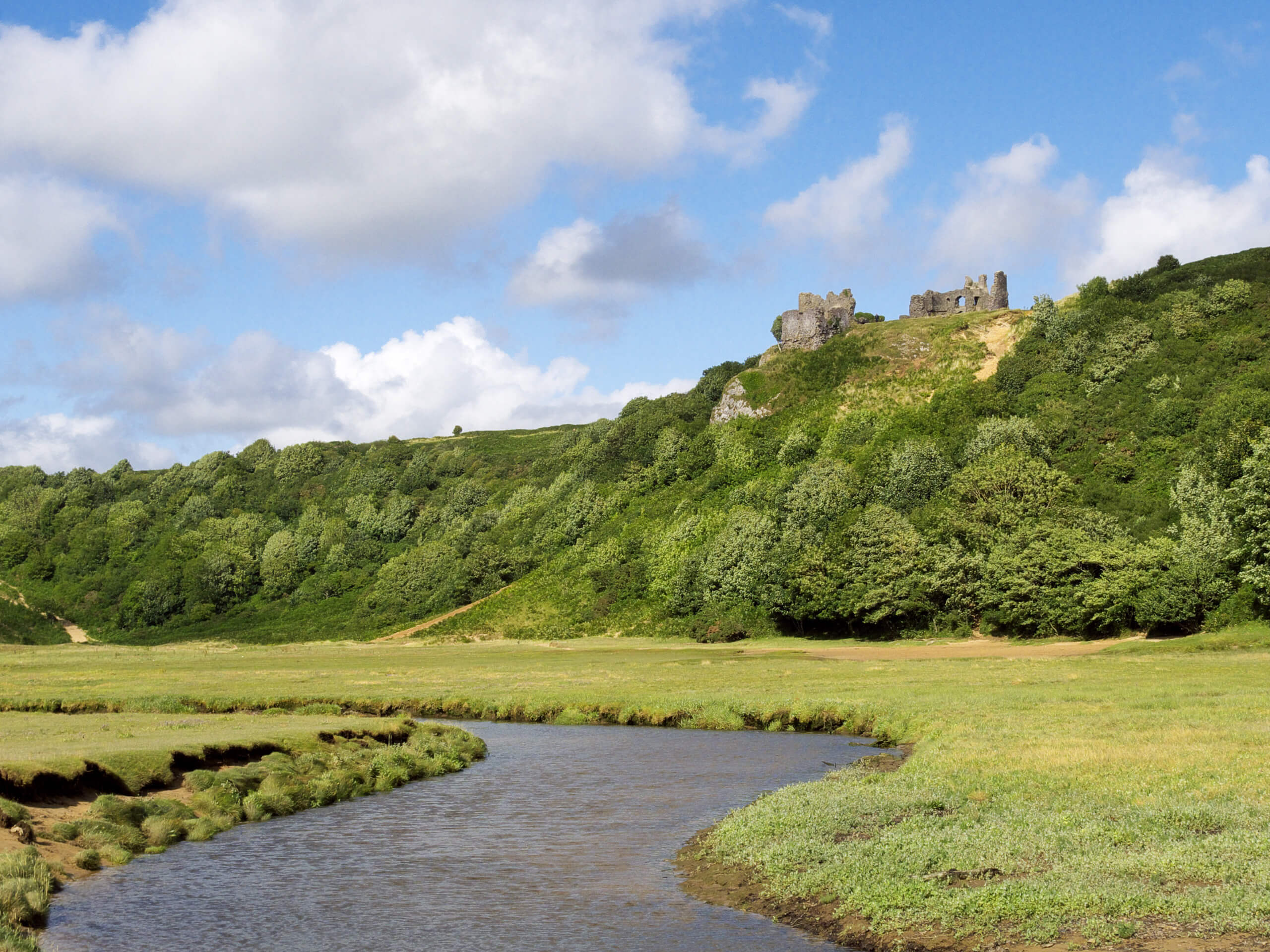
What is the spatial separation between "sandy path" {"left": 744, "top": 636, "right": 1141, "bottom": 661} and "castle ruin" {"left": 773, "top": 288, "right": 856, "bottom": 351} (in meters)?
102

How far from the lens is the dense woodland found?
84750 mm

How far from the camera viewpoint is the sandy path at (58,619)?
16900 cm

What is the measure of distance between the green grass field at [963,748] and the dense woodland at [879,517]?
51.5 ft

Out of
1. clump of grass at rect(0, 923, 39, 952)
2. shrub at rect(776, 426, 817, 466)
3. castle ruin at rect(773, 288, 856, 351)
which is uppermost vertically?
castle ruin at rect(773, 288, 856, 351)

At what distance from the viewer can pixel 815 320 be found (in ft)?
609

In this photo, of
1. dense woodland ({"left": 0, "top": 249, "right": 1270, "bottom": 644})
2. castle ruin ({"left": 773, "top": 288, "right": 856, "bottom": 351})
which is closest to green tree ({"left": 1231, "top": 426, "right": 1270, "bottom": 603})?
dense woodland ({"left": 0, "top": 249, "right": 1270, "bottom": 644})

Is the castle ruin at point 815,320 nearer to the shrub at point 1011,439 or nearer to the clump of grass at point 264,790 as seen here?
the shrub at point 1011,439

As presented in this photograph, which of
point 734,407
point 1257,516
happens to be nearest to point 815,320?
point 734,407

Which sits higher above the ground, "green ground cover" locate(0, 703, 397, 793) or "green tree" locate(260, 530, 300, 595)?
"green tree" locate(260, 530, 300, 595)

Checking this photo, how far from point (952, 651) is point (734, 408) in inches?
3750

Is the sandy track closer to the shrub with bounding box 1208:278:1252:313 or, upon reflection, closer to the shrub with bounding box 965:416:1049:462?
the shrub with bounding box 965:416:1049:462

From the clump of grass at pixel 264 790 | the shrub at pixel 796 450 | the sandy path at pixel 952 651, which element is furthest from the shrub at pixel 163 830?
the shrub at pixel 796 450

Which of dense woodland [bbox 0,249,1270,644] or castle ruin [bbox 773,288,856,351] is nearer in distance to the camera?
dense woodland [bbox 0,249,1270,644]

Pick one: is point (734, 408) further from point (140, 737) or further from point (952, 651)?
point (140, 737)
